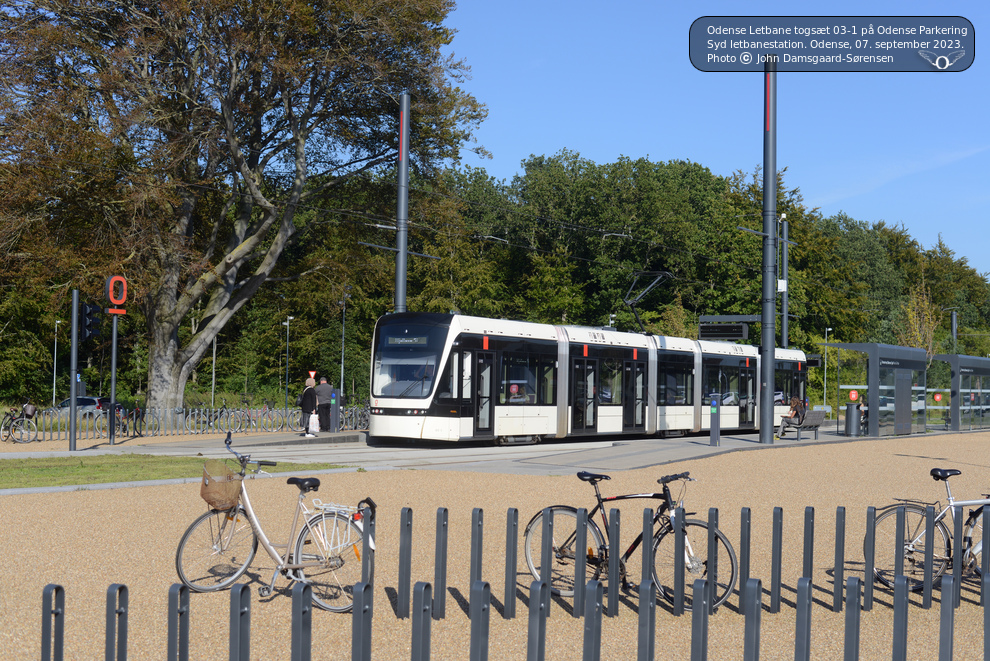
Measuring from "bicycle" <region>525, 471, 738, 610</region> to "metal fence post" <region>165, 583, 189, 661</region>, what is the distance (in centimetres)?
332

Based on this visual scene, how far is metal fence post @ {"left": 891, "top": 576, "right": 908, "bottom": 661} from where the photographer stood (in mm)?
4148

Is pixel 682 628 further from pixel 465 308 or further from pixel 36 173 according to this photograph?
pixel 465 308

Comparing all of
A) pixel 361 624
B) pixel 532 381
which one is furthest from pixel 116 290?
pixel 361 624

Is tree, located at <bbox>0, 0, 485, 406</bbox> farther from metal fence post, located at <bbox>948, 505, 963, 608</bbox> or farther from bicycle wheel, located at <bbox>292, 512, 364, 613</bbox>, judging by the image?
metal fence post, located at <bbox>948, 505, 963, 608</bbox>

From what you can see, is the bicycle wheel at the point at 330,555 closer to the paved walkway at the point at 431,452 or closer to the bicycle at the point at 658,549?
the bicycle at the point at 658,549

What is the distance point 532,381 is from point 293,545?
17609mm

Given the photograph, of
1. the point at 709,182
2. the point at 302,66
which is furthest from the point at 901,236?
the point at 302,66

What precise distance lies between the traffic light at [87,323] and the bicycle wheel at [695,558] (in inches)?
693

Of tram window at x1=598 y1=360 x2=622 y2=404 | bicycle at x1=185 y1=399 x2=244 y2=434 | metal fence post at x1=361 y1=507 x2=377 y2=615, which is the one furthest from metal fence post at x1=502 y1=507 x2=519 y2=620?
bicycle at x1=185 y1=399 x2=244 y2=434

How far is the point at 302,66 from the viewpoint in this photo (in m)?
28.2

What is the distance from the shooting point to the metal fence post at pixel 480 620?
3.83m

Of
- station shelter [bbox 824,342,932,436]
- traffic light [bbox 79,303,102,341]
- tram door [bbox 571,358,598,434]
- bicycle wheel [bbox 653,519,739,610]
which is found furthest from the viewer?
station shelter [bbox 824,342,932,436]

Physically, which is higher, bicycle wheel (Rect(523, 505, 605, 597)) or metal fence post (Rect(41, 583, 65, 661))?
metal fence post (Rect(41, 583, 65, 661))

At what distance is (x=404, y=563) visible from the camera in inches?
261
